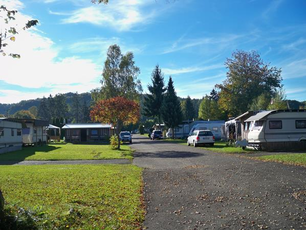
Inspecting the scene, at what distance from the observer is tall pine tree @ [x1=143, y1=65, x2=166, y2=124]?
58.8 meters

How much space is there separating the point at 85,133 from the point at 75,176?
40045mm

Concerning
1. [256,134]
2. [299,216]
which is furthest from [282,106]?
[299,216]

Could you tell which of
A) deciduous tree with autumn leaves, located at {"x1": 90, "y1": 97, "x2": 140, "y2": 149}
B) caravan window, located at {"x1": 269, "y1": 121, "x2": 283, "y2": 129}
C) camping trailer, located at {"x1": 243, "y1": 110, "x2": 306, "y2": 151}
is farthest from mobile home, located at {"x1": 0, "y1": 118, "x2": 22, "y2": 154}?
caravan window, located at {"x1": 269, "y1": 121, "x2": 283, "y2": 129}

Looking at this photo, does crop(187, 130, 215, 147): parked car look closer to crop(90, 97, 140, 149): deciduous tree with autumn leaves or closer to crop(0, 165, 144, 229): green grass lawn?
crop(90, 97, 140, 149): deciduous tree with autumn leaves

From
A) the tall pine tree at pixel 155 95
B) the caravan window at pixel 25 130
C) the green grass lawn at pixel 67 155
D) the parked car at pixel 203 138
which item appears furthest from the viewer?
the tall pine tree at pixel 155 95

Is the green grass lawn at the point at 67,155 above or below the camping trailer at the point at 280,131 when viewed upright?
below

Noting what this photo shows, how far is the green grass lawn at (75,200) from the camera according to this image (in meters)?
5.19

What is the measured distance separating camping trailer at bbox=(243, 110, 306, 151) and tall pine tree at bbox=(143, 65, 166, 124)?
37859mm

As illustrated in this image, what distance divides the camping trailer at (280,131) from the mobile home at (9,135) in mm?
20207

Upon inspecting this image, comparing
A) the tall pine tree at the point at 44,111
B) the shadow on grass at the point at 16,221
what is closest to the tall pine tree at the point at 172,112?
the shadow on grass at the point at 16,221

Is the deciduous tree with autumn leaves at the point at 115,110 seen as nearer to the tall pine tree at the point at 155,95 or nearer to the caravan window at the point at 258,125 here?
the caravan window at the point at 258,125

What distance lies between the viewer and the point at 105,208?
6480 mm

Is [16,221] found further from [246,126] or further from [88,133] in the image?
[88,133]

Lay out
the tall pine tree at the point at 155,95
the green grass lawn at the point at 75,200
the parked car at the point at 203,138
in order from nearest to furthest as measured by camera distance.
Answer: the green grass lawn at the point at 75,200, the parked car at the point at 203,138, the tall pine tree at the point at 155,95
